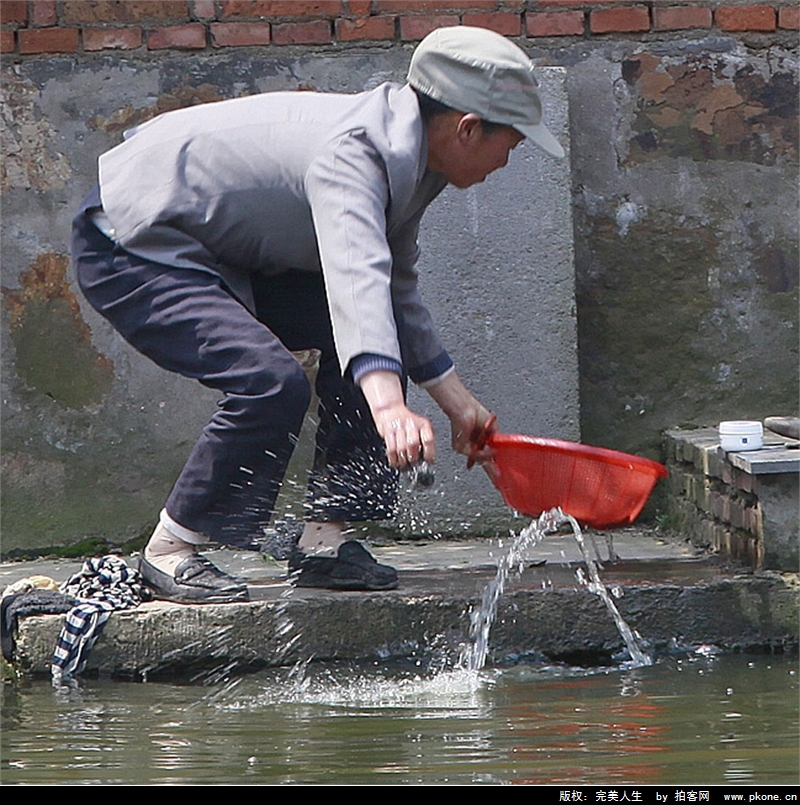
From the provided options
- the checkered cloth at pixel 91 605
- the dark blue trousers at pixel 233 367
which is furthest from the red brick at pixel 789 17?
the checkered cloth at pixel 91 605

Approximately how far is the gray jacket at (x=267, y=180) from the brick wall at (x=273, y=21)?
125 cm

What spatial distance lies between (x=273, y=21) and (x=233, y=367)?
180 cm

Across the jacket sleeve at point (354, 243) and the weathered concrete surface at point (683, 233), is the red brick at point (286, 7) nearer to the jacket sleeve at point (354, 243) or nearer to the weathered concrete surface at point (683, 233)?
the weathered concrete surface at point (683, 233)

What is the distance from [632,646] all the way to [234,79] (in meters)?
2.27

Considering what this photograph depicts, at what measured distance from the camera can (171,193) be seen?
3.31 metres

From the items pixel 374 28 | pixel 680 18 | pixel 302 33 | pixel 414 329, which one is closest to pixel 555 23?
pixel 680 18

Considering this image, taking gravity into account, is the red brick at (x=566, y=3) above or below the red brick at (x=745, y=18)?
above

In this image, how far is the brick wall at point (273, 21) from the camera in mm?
4617

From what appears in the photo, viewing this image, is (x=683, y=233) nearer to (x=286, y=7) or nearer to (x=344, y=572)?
(x=286, y=7)

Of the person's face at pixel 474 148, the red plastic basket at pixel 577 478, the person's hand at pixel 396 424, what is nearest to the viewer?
the person's hand at pixel 396 424

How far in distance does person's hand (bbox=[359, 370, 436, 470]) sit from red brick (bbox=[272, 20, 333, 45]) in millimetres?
2125

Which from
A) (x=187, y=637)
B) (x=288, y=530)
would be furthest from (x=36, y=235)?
(x=187, y=637)

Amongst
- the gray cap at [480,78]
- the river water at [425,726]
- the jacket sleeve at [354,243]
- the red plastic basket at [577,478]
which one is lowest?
the river water at [425,726]
